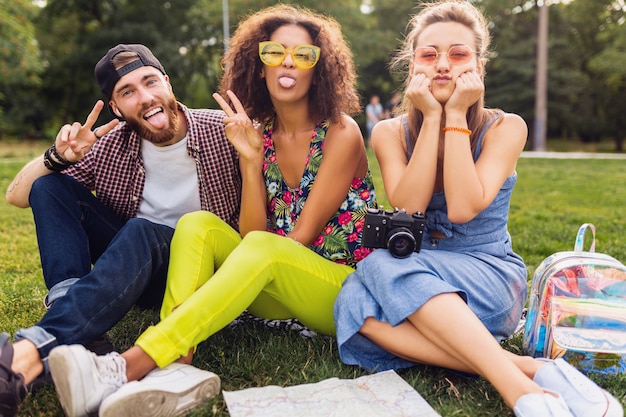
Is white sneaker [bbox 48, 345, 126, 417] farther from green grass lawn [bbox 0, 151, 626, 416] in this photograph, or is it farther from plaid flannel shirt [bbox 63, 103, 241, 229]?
plaid flannel shirt [bbox 63, 103, 241, 229]

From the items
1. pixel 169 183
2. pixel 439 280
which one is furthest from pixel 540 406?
pixel 169 183

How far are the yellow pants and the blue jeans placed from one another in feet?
0.41

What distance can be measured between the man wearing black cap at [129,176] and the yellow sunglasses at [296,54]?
1.58 ft

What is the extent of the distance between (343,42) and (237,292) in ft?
5.09

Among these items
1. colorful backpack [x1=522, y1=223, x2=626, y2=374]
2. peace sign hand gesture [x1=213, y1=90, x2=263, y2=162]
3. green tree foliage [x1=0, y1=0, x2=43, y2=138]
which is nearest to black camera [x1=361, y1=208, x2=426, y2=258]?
colorful backpack [x1=522, y1=223, x2=626, y2=374]

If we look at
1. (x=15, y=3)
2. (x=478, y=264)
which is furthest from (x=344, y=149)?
(x=15, y=3)

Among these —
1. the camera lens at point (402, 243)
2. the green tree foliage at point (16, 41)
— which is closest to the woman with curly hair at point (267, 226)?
the camera lens at point (402, 243)

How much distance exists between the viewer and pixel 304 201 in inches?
112

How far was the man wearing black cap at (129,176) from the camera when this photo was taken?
2549 mm

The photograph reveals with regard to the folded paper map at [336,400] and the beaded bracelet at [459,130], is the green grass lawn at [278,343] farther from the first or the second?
the beaded bracelet at [459,130]

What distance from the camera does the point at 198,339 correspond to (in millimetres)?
2150

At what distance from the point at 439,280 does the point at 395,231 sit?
26 centimetres

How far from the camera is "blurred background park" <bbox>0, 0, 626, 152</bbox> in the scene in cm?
2594

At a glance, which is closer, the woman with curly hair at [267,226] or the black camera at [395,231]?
the woman with curly hair at [267,226]
